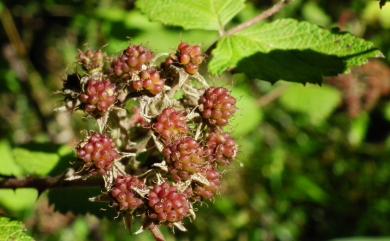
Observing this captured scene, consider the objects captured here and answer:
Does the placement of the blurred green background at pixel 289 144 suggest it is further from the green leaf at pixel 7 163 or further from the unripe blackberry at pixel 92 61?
the unripe blackberry at pixel 92 61

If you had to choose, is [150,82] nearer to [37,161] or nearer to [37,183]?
[37,183]

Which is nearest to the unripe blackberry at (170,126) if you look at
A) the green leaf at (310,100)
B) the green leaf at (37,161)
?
the green leaf at (37,161)

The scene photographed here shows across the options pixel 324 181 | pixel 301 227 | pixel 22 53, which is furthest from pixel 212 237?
pixel 22 53

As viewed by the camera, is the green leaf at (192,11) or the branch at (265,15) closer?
the branch at (265,15)

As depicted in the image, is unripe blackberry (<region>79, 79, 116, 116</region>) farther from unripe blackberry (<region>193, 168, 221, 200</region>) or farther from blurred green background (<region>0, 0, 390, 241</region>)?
blurred green background (<region>0, 0, 390, 241</region>)

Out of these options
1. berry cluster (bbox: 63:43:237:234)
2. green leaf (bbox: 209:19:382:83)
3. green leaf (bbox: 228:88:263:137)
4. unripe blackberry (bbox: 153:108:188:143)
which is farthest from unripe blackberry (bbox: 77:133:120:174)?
green leaf (bbox: 228:88:263:137)
